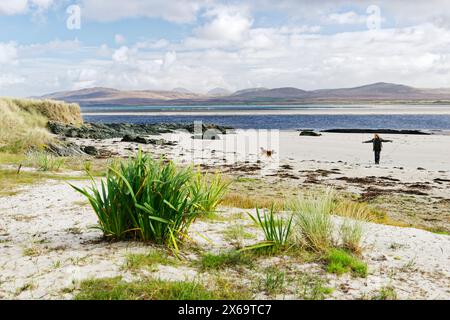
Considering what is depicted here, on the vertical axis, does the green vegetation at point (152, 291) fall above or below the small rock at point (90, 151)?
above

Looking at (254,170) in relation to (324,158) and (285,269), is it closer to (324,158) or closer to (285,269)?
(324,158)

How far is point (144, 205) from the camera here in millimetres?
5926

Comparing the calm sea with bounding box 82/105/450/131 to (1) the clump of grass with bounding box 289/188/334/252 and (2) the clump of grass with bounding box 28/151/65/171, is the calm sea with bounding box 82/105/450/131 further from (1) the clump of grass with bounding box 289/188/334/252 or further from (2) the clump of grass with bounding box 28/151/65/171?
(1) the clump of grass with bounding box 289/188/334/252

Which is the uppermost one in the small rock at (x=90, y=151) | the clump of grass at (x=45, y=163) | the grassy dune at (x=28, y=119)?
the grassy dune at (x=28, y=119)

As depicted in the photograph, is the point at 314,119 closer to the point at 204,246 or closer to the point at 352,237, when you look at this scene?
the point at 352,237

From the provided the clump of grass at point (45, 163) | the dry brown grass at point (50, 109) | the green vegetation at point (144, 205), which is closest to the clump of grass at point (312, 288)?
the green vegetation at point (144, 205)

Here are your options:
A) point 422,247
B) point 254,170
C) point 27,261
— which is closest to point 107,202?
point 27,261

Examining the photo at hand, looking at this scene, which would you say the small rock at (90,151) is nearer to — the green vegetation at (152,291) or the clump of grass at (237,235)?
the clump of grass at (237,235)

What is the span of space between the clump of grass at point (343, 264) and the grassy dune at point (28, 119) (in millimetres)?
17169

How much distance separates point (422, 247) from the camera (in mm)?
6418

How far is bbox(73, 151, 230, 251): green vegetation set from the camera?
19.5 ft

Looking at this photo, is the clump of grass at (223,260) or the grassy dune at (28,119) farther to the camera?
the grassy dune at (28,119)

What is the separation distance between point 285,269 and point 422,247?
243 cm

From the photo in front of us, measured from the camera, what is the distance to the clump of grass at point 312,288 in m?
4.52
